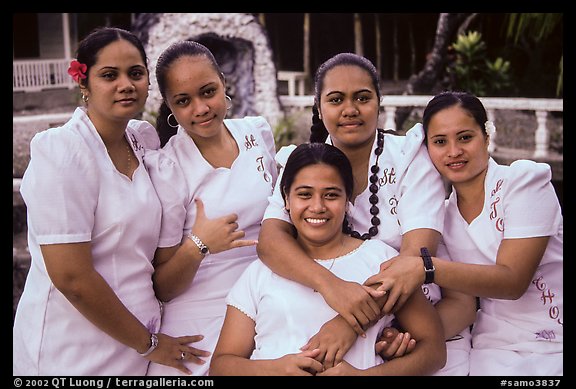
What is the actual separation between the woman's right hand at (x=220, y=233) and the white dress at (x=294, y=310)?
15 centimetres

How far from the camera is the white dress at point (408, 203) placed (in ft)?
7.41

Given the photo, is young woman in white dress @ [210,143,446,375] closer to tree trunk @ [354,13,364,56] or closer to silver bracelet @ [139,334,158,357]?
silver bracelet @ [139,334,158,357]

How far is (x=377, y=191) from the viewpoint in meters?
2.36

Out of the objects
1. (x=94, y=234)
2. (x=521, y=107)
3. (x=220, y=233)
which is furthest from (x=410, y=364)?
(x=521, y=107)

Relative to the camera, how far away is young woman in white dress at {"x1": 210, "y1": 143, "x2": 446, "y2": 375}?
209 cm

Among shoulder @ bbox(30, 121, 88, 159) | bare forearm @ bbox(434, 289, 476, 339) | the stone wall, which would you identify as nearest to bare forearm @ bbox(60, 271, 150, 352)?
shoulder @ bbox(30, 121, 88, 159)

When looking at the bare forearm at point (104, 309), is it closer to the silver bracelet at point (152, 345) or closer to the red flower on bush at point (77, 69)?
the silver bracelet at point (152, 345)

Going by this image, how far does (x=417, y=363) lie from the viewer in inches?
82.0

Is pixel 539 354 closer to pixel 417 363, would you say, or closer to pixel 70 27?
pixel 417 363

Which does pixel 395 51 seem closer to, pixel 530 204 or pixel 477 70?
pixel 477 70

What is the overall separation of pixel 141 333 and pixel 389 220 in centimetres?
96

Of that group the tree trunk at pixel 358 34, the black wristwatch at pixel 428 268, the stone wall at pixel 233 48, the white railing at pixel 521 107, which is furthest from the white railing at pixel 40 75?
the black wristwatch at pixel 428 268

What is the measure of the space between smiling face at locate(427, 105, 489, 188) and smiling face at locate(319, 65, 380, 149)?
24 cm
